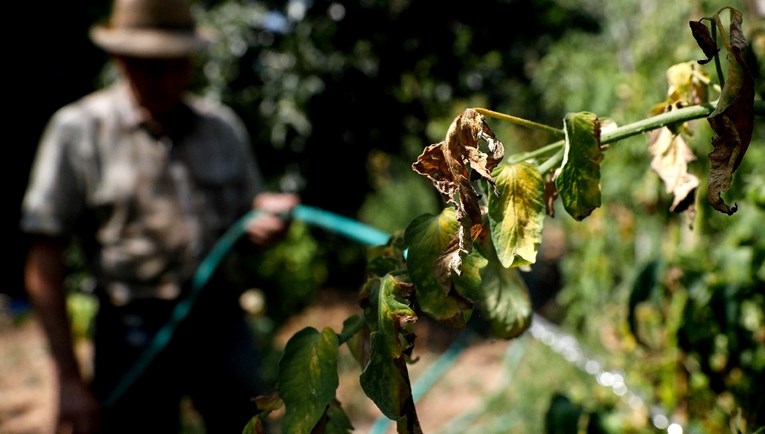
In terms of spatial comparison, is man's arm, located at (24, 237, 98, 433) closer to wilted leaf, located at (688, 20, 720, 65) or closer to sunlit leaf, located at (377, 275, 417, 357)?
sunlit leaf, located at (377, 275, 417, 357)

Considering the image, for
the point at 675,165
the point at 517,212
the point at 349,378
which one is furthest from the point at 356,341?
the point at 349,378

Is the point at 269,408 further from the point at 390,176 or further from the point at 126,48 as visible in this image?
the point at 390,176

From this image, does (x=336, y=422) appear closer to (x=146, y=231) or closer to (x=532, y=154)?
(x=532, y=154)

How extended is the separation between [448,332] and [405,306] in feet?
14.4

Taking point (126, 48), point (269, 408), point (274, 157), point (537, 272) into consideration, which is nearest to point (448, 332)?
point (537, 272)

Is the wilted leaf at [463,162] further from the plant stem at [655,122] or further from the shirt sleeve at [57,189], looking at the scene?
the shirt sleeve at [57,189]

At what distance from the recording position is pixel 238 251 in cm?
220

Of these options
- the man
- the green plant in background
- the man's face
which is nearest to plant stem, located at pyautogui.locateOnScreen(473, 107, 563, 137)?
the green plant in background

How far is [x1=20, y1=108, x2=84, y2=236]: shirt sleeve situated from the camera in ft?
6.19

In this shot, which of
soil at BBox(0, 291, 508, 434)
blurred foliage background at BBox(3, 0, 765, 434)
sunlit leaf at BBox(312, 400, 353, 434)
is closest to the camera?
sunlit leaf at BBox(312, 400, 353, 434)

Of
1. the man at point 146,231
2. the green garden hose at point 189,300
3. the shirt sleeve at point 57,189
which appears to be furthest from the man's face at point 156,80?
the green garden hose at point 189,300

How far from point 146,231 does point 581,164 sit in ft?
5.61

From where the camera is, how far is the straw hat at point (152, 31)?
6.66 ft

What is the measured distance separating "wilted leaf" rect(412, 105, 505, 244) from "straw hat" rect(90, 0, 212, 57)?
1.69 m
